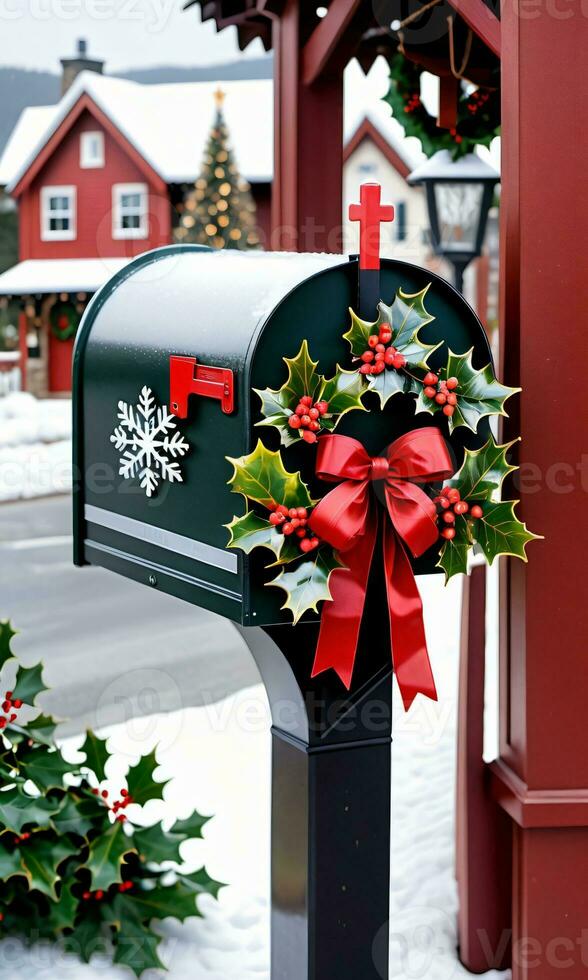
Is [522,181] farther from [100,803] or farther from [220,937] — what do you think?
[220,937]

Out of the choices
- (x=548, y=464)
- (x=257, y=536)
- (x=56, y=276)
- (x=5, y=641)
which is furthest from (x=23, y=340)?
(x=257, y=536)

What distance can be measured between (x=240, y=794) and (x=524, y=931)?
1420 mm

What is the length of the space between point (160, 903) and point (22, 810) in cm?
42

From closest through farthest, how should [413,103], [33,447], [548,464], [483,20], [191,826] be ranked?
[548,464]
[483,20]
[191,826]
[413,103]
[33,447]

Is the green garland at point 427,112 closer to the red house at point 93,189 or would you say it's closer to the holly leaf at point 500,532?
the holly leaf at point 500,532

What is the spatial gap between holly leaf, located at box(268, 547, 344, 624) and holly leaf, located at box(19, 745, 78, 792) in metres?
1.15

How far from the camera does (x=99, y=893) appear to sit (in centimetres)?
286

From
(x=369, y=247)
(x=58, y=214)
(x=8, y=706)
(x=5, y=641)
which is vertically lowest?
(x=8, y=706)

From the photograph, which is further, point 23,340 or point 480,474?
point 23,340

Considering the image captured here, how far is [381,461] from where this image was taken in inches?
81.4

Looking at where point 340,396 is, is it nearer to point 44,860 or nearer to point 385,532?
point 385,532

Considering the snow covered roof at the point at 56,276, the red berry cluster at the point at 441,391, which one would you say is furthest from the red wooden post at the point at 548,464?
the snow covered roof at the point at 56,276

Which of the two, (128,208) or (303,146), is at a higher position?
(128,208)

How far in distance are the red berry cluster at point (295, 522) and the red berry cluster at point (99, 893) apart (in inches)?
48.0
